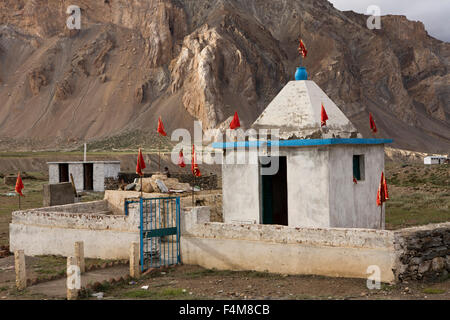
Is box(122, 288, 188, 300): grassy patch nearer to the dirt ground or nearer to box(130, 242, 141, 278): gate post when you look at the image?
the dirt ground

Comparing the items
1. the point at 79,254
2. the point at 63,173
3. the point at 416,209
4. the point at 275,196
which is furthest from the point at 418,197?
the point at 63,173

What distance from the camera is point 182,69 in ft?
284

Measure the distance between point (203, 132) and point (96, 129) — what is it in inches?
671

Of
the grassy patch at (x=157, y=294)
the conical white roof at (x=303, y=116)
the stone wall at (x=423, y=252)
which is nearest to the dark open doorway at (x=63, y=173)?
the conical white roof at (x=303, y=116)

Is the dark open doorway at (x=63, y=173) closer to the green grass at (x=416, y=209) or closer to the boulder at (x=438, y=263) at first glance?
the green grass at (x=416, y=209)

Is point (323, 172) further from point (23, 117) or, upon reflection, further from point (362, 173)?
point (23, 117)

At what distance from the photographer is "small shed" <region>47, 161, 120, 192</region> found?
34353 mm

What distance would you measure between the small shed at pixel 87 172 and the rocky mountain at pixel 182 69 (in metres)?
44.1

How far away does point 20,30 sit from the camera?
4321 inches

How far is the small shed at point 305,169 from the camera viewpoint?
506 inches

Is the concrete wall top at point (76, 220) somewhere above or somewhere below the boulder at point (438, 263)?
above

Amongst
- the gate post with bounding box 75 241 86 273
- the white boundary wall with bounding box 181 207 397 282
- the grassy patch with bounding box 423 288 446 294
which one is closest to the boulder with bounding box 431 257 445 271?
the grassy patch with bounding box 423 288 446 294

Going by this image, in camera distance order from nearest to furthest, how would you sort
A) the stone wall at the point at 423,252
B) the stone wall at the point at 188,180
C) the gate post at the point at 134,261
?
the stone wall at the point at 423,252 < the gate post at the point at 134,261 < the stone wall at the point at 188,180

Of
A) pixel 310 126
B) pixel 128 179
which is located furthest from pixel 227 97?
pixel 310 126
